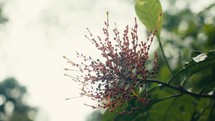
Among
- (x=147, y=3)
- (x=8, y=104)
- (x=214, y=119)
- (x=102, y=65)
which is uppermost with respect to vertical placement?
(x=8, y=104)

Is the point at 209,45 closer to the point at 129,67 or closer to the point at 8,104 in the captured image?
the point at 129,67

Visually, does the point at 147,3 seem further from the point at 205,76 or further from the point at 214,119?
the point at 205,76

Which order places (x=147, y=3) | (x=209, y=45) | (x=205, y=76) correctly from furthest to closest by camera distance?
(x=209, y=45)
(x=205, y=76)
(x=147, y=3)

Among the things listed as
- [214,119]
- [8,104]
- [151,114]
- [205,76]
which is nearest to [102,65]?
[151,114]

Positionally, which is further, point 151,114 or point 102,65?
point 151,114

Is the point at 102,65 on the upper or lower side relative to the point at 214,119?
lower

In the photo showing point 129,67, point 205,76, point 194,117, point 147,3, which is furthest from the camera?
point 205,76
